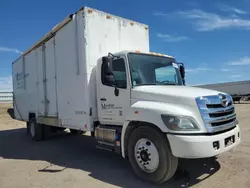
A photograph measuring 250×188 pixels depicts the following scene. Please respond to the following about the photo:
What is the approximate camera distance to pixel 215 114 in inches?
180

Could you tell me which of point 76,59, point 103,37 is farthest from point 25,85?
point 103,37

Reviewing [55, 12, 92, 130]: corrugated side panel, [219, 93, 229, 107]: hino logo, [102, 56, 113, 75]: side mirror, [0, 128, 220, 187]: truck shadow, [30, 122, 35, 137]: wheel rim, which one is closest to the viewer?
[219, 93, 229, 107]: hino logo

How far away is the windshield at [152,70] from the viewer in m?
5.45

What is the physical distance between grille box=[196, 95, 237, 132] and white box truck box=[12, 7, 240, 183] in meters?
0.02

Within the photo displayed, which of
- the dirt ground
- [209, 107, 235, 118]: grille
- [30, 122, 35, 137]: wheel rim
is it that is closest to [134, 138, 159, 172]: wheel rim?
the dirt ground

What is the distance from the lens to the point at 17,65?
11.7 meters

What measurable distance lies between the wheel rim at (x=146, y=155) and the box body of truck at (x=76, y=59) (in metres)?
1.83

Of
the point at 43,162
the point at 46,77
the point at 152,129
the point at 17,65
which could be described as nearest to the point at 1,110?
the point at 17,65

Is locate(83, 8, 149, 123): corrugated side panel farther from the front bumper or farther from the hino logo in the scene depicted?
the hino logo

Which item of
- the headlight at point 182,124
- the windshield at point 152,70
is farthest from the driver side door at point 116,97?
the headlight at point 182,124

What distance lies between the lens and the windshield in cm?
545

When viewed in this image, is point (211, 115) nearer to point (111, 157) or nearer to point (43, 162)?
point (111, 157)

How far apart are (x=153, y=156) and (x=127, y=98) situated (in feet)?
4.58

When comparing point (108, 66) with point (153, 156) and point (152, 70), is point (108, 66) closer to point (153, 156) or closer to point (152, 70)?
point (152, 70)
